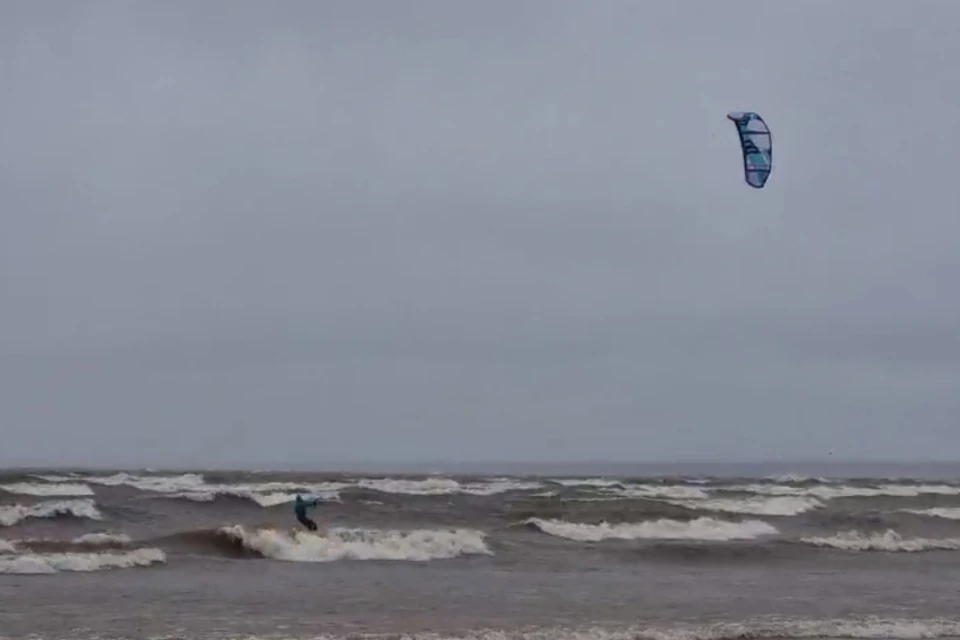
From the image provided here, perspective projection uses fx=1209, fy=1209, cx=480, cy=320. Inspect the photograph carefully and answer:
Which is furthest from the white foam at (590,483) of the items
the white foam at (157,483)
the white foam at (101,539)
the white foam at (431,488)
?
the white foam at (101,539)

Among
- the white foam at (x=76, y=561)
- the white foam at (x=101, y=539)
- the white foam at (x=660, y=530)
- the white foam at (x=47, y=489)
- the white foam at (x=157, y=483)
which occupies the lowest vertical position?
the white foam at (x=76, y=561)

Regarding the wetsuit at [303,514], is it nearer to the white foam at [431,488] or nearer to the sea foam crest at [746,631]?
the sea foam crest at [746,631]

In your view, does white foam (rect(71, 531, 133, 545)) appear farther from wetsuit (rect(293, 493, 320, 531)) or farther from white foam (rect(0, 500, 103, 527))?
white foam (rect(0, 500, 103, 527))

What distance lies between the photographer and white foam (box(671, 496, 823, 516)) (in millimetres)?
32562

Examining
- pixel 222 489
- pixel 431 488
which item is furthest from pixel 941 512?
pixel 222 489

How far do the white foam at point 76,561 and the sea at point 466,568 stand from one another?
1.7 inches

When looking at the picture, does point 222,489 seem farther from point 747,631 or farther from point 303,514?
point 747,631

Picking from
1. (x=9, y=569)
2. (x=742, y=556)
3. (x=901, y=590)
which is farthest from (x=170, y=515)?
(x=901, y=590)

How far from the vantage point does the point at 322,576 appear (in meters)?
18.0

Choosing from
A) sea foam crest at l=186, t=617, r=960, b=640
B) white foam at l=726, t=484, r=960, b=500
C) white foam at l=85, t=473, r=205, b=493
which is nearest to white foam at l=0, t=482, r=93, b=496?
white foam at l=85, t=473, r=205, b=493

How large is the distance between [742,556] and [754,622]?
8580 millimetres

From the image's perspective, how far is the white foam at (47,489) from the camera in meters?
35.1

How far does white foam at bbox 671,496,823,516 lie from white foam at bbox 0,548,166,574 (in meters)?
16.4

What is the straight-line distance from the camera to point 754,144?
56.7 feet
